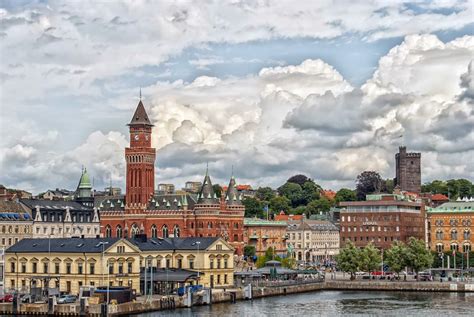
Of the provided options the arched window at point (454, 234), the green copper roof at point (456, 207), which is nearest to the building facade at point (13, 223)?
the arched window at point (454, 234)

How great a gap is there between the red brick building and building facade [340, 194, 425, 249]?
81.2 ft

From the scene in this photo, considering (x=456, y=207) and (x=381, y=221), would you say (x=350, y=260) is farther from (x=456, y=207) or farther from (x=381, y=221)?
(x=456, y=207)

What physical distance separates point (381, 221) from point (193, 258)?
72.0 metres

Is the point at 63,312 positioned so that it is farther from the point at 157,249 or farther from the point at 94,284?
the point at 157,249

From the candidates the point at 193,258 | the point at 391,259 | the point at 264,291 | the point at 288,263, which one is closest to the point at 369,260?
the point at 391,259

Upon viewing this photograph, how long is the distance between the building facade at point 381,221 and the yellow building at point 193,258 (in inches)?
2564

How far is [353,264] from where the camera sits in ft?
488

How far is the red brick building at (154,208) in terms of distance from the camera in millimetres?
173125

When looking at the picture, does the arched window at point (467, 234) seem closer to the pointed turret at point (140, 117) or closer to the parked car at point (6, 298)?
the pointed turret at point (140, 117)

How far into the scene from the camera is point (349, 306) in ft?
373

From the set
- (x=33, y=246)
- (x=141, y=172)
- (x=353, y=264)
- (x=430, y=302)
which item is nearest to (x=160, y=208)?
(x=141, y=172)

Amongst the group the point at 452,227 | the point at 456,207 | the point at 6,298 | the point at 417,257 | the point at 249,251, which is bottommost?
the point at 6,298

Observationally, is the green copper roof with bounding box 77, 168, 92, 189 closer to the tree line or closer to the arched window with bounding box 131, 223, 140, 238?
the arched window with bounding box 131, 223, 140, 238

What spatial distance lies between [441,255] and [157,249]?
2884 inches
